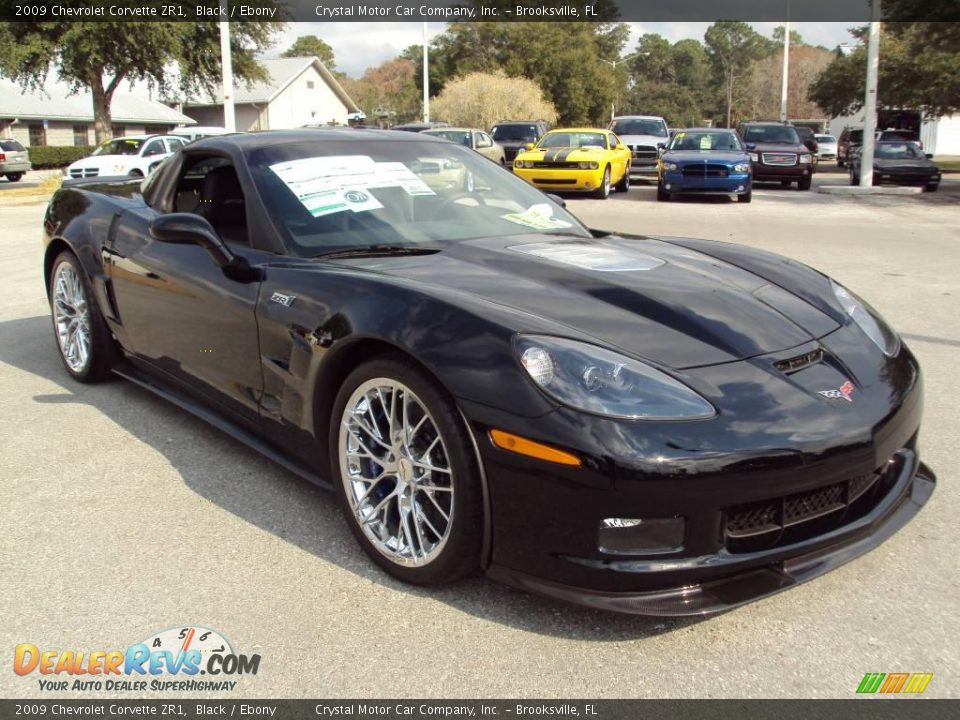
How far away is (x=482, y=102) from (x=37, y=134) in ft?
75.1

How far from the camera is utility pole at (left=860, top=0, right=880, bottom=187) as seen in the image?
22.2 meters

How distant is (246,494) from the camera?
3.49 metres

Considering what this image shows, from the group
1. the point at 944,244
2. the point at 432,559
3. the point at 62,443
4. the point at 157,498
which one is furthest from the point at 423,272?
the point at 944,244

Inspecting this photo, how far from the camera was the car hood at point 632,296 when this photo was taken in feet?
8.74

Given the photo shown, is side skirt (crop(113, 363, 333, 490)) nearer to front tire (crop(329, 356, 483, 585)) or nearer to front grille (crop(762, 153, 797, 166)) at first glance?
front tire (crop(329, 356, 483, 585))

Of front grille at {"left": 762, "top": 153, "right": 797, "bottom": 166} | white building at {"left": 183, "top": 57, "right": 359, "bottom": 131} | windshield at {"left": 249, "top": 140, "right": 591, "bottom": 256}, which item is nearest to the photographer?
windshield at {"left": 249, "top": 140, "right": 591, "bottom": 256}

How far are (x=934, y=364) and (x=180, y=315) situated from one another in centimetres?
440

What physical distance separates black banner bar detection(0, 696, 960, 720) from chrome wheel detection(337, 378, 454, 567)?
1.73 feet

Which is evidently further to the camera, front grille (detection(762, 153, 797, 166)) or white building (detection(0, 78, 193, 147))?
white building (detection(0, 78, 193, 147))

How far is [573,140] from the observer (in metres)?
19.7

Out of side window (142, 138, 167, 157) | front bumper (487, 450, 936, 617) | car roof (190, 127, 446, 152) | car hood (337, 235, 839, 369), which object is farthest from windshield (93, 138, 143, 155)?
front bumper (487, 450, 936, 617)

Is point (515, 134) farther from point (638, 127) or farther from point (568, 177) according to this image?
point (568, 177)

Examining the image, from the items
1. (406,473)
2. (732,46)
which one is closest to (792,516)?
(406,473)

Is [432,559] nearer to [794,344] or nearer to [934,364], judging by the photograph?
[794,344]
